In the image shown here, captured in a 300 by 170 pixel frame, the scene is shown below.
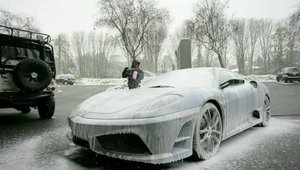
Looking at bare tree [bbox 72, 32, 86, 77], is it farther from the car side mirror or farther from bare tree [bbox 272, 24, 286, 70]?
the car side mirror

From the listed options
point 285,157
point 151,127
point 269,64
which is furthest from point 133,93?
point 269,64

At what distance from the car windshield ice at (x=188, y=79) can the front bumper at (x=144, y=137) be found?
2.97ft

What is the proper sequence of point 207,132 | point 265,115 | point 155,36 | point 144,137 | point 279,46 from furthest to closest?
1. point 279,46
2. point 155,36
3. point 265,115
4. point 207,132
5. point 144,137

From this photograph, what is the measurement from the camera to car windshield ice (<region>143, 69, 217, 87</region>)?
13.7ft

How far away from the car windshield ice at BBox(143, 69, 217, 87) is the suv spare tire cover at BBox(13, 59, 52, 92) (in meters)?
2.95

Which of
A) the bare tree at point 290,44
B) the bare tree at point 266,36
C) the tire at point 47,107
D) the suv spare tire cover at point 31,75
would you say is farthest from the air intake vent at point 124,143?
the bare tree at point 266,36

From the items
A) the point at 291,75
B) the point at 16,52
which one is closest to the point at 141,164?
the point at 16,52

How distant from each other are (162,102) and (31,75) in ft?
13.9

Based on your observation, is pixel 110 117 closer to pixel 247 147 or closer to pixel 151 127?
pixel 151 127

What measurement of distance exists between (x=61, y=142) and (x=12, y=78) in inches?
110

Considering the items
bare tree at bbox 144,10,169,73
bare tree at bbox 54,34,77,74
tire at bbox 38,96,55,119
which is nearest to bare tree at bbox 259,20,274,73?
bare tree at bbox 144,10,169,73

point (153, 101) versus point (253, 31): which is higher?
point (253, 31)

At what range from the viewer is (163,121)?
3016mm

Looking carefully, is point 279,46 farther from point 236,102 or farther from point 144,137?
point 144,137
